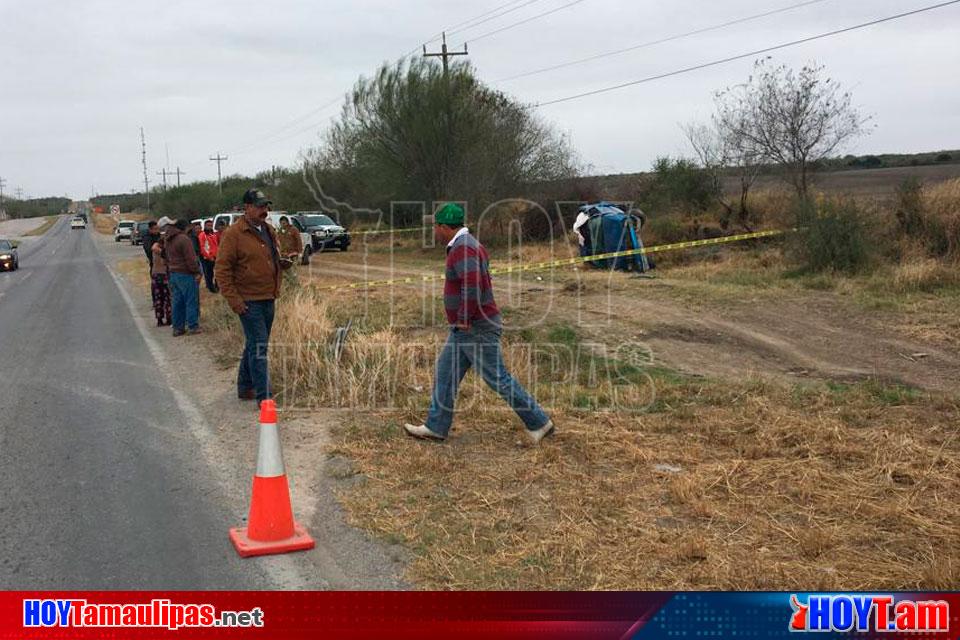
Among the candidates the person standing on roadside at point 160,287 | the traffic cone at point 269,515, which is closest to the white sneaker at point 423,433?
the traffic cone at point 269,515

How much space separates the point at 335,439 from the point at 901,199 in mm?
13830

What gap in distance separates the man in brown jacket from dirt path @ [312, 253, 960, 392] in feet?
14.1

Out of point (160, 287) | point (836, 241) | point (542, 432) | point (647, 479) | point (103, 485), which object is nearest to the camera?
point (647, 479)

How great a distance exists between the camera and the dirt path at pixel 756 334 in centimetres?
921

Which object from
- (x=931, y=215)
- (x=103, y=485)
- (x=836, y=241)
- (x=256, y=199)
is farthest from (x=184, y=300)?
(x=931, y=215)

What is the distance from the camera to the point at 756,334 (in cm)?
1109

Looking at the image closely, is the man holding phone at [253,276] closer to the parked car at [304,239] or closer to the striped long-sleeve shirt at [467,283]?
the striped long-sleeve shirt at [467,283]

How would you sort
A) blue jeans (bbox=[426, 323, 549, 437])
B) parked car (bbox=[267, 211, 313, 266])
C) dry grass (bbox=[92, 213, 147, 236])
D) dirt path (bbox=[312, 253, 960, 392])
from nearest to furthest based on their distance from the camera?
blue jeans (bbox=[426, 323, 549, 437]) → dirt path (bbox=[312, 253, 960, 392]) → parked car (bbox=[267, 211, 313, 266]) → dry grass (bbox=[92, 213, 147, 236])

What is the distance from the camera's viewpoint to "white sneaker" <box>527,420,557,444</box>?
6.54 m

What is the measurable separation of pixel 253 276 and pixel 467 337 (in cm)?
243

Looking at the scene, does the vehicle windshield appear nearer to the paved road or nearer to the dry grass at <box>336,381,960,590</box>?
the paved road

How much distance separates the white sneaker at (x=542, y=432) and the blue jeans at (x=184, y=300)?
820 centimetres

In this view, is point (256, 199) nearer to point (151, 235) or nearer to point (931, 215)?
point (151, 235)

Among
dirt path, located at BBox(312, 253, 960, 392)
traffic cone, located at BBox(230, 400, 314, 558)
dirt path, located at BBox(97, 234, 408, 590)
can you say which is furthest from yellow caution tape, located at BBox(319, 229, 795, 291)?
traffic cone, located at BBox(230, 400, 314, 558)
